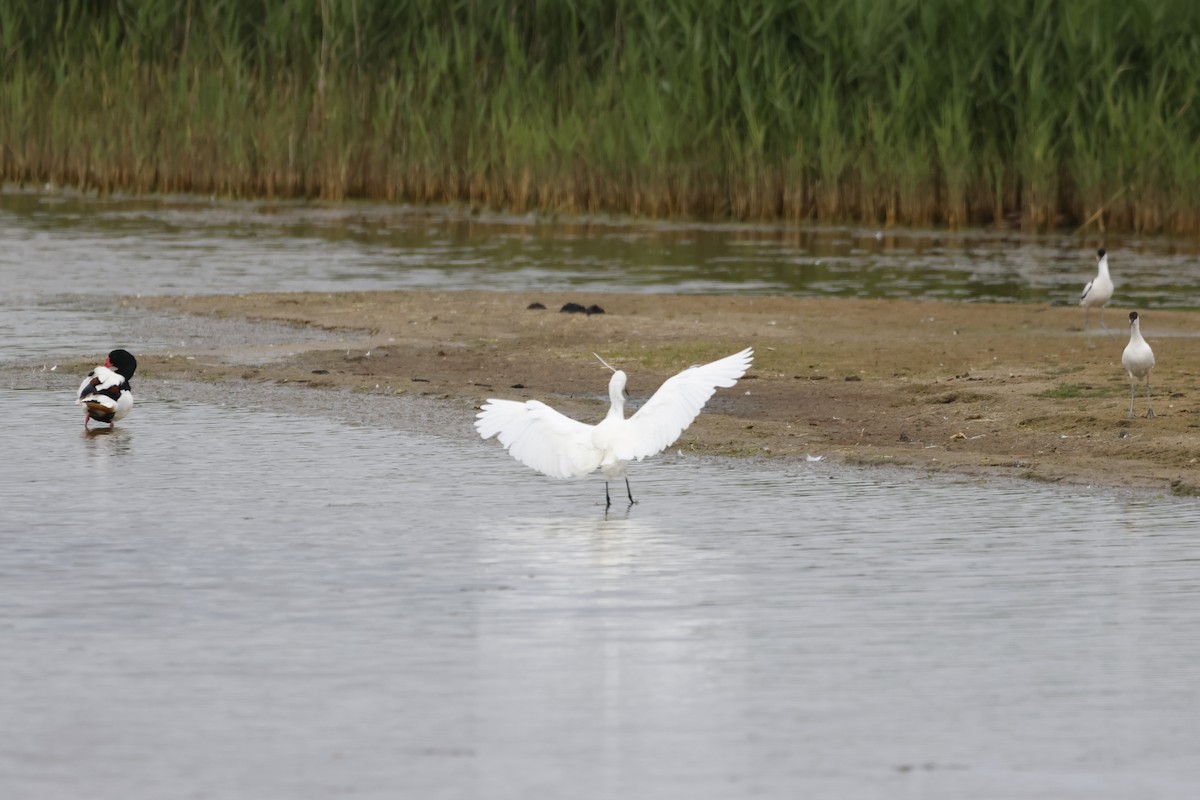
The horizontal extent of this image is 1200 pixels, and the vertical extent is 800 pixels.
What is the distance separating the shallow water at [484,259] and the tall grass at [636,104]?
0.47 meters

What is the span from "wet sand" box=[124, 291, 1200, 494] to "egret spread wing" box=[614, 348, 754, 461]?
4.53ft

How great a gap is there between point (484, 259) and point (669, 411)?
1246 centimetres

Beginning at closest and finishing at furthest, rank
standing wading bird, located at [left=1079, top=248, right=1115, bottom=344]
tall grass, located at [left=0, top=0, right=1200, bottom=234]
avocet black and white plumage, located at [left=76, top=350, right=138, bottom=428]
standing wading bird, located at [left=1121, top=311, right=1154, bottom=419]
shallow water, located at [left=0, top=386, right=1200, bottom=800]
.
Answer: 1. shallow water, located at [left=0, top=386, right=1200, bottom=800]
2. standing wading bird, located at [left=1121, top=311, right=1154, bottom=419]
3. avocet black and white plumage, located at [left=76, top=350, right=138, bottom=428]
4. standing wading bird, located at [left=1079, top=248, right=1115, bottom=344]
5. tall grass, located at [left=0, top=0, right=1200, bottom=234]

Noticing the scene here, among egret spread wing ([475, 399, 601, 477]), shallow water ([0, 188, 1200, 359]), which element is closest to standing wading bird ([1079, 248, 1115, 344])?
shallow water ([0, 188, 1200, 359])

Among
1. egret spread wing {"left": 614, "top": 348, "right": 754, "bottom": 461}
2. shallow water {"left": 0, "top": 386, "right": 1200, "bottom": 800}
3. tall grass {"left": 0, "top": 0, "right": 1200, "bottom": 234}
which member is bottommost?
shallow water {"left": 0, "top": 386, "right": 1200, "bottom": 800}

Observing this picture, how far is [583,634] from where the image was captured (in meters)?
6.63

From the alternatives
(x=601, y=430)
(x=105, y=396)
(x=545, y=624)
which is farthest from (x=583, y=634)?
(x=105, y=396)

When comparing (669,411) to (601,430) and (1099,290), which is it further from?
(1099,290)

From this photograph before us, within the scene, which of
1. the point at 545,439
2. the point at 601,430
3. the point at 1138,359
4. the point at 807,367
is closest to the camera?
the point at 601,430

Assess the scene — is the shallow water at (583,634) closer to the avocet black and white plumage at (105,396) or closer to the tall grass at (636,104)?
the avocet black and white plumage at (105,396)

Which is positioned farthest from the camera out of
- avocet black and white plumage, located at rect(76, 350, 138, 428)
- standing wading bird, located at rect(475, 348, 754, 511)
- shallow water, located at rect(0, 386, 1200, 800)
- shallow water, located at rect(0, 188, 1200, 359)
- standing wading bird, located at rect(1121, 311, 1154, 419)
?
shallow water, located at rect(0, 188, 1200, 359)

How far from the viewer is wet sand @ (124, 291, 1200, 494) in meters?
10.5

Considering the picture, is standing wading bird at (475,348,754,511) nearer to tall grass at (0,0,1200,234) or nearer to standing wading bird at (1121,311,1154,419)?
standing wading bird at (1121,311,1154,419)

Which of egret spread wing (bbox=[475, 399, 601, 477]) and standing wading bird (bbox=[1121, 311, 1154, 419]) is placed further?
standing wading bird (bbox=[1121, 311, 1154, 419])
